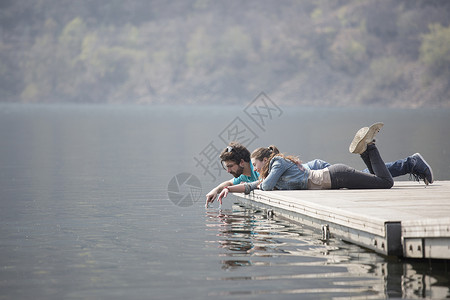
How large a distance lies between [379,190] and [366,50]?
12104cm

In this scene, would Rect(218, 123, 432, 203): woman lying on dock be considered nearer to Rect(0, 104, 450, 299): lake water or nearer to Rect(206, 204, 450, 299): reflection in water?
Rect(0, 104, 450, 299): lake water

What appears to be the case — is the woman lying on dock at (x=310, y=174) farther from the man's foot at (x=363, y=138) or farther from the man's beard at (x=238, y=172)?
the man's beard at (x=238, y=172)

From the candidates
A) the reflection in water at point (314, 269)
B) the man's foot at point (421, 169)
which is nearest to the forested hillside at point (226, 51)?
the man's foot at point (421, 169)

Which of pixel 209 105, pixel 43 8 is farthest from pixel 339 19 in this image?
pixel 43 8

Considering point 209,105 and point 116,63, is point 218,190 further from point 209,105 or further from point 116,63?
point 116,63

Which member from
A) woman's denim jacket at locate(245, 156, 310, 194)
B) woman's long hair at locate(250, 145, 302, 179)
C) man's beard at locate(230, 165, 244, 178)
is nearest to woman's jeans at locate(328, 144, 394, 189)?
woman's denim jacket at locate(245, 156, 310, 194)

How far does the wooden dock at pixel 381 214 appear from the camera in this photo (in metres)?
8.52

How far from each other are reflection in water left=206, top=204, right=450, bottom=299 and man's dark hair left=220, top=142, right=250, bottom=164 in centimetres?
165

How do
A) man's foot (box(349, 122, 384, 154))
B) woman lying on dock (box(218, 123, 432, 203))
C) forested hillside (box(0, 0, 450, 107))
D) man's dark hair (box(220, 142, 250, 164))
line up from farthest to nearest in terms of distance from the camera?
forested hillside (box(0, 0, 450, 107)), man's dark hair (box(220, 142, 250, 164)), woman lying on dock (box(218, 123, 432, 203)), man's foot (box(349, 122, 384, 154))

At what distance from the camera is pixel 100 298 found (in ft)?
26.0

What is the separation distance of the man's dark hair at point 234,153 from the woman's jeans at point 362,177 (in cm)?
140

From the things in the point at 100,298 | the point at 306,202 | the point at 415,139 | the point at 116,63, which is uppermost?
the point at 116,63

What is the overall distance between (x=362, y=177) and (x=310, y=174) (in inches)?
31.6

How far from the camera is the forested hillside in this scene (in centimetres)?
12238
